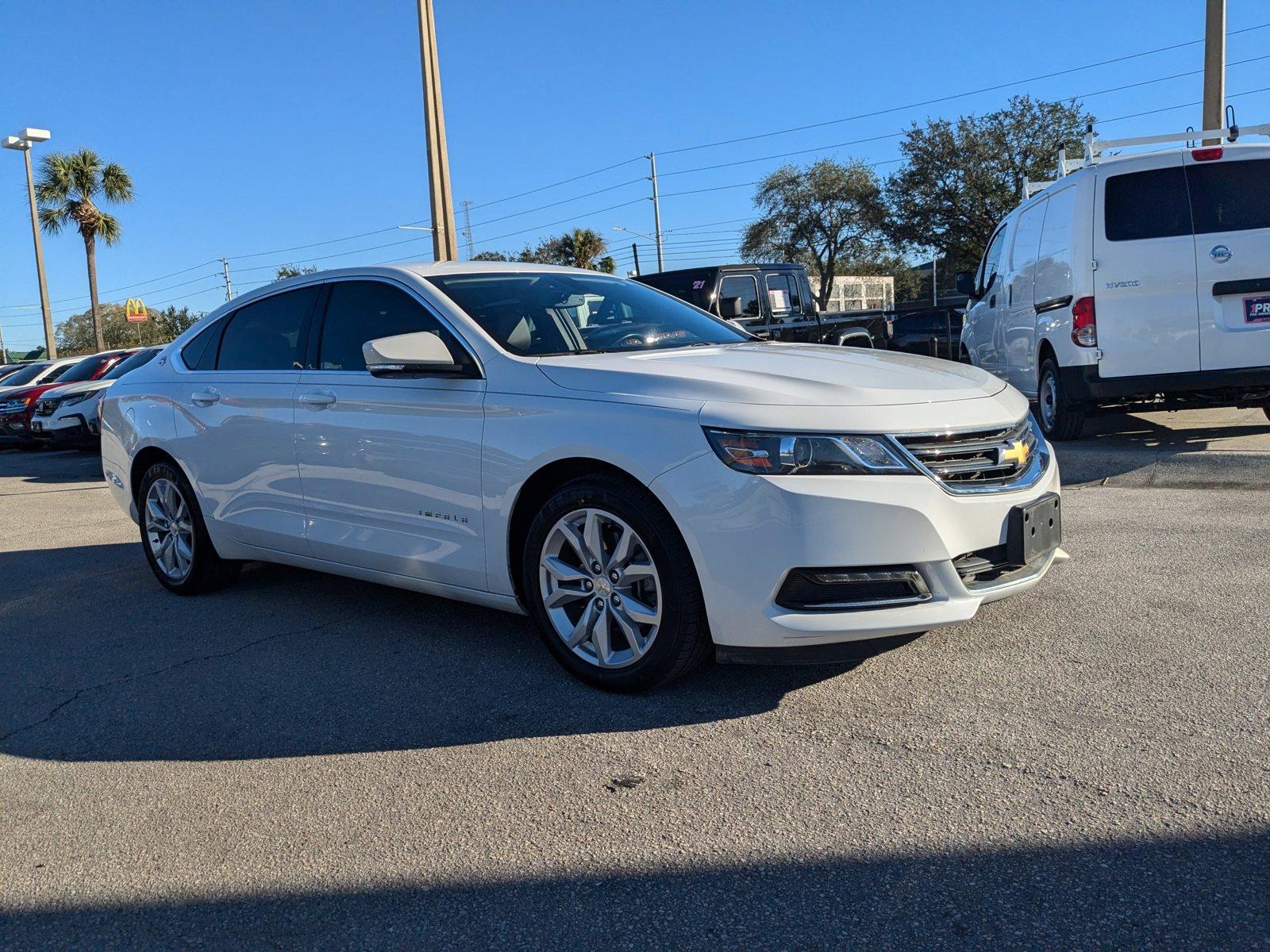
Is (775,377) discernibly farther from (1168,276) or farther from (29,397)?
(29,397)

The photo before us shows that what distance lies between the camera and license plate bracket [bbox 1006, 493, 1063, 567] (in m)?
3.53

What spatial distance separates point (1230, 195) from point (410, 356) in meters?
6.64

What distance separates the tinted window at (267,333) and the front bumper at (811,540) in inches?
95.5

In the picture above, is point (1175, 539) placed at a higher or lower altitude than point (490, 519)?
lower

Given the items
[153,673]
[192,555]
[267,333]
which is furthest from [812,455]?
[192,555]

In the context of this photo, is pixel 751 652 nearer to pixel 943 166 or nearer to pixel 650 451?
pixel 650 451

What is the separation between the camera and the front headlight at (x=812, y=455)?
3.32 m

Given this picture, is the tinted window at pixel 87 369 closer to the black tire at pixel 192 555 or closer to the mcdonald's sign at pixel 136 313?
the black tire at pixel 192 555

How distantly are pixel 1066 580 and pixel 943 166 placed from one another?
37.6 meters

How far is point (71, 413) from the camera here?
1528 centimetres

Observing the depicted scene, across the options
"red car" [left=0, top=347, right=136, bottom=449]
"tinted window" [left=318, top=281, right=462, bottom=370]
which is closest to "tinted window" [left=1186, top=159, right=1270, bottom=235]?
"tinted window" [left=318, top=281, right=462, bottom=370]

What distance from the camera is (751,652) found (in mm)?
3428

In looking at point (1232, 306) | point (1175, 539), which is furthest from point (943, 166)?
point (1175, 539)

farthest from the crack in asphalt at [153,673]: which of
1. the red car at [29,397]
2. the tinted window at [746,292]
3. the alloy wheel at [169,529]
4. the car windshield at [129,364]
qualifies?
the red car at [29,397]
